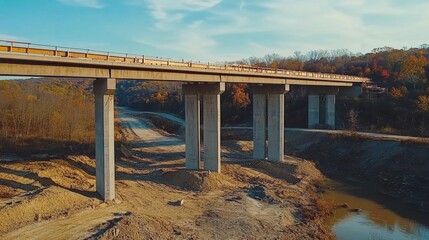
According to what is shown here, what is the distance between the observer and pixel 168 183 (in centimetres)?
3512

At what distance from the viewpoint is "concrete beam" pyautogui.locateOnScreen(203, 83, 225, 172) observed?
37875 mm

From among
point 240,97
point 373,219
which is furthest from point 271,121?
point 240,97

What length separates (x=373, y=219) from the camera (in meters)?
29.1

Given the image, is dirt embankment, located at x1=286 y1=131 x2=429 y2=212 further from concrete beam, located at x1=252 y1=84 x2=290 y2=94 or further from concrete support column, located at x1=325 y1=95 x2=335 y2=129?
concrete beam, located at x1=252 y1=84 x2=290 y2=94

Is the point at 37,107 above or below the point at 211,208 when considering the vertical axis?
above

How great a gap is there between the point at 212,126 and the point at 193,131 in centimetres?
209

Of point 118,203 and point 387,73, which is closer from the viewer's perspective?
point 118,203

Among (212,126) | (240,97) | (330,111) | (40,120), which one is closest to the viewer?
(212,126)

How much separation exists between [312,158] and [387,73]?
46.4m

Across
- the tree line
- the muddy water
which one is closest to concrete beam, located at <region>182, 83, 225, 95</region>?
the muddy water

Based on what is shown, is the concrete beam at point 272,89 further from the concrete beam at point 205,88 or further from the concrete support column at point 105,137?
the concrete support column at point 105,137

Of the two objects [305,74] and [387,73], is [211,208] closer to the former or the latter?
[305,74]

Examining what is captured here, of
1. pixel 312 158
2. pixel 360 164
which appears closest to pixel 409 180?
pixel 360 164

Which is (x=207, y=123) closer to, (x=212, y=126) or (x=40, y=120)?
(x=212, y=126)
